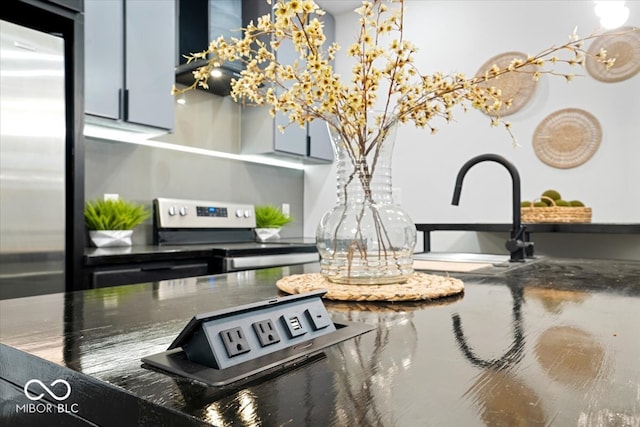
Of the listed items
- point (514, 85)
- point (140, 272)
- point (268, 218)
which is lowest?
point (140, 272)

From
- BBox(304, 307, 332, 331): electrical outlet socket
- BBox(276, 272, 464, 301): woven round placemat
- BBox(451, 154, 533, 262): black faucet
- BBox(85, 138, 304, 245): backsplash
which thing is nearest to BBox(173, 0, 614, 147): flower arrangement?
BBox(276, 272, 464, 301): woven round placemat

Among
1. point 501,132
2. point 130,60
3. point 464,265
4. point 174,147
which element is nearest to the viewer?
point 464,265

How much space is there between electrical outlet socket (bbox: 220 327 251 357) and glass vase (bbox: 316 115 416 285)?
48cm

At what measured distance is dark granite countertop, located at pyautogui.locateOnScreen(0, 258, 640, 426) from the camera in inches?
13.8

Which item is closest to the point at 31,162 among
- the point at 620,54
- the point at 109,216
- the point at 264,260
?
the point at 109,216

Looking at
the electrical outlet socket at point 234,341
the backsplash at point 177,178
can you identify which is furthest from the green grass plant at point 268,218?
the electrical outlet socket at point 234,341

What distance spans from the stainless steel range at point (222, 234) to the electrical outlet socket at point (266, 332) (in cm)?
181

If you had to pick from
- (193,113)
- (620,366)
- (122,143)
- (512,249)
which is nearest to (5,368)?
(620,366)

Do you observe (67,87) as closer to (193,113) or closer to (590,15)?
(193,113)

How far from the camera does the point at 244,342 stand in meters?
0.48

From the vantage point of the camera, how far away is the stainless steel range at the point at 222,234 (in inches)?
92.8

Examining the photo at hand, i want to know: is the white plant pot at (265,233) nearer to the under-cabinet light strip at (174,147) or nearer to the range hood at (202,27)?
the under-cabinet light strip at (174,147)

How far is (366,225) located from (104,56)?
5.77 feet

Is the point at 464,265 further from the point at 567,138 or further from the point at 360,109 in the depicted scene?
the point at 567,138
